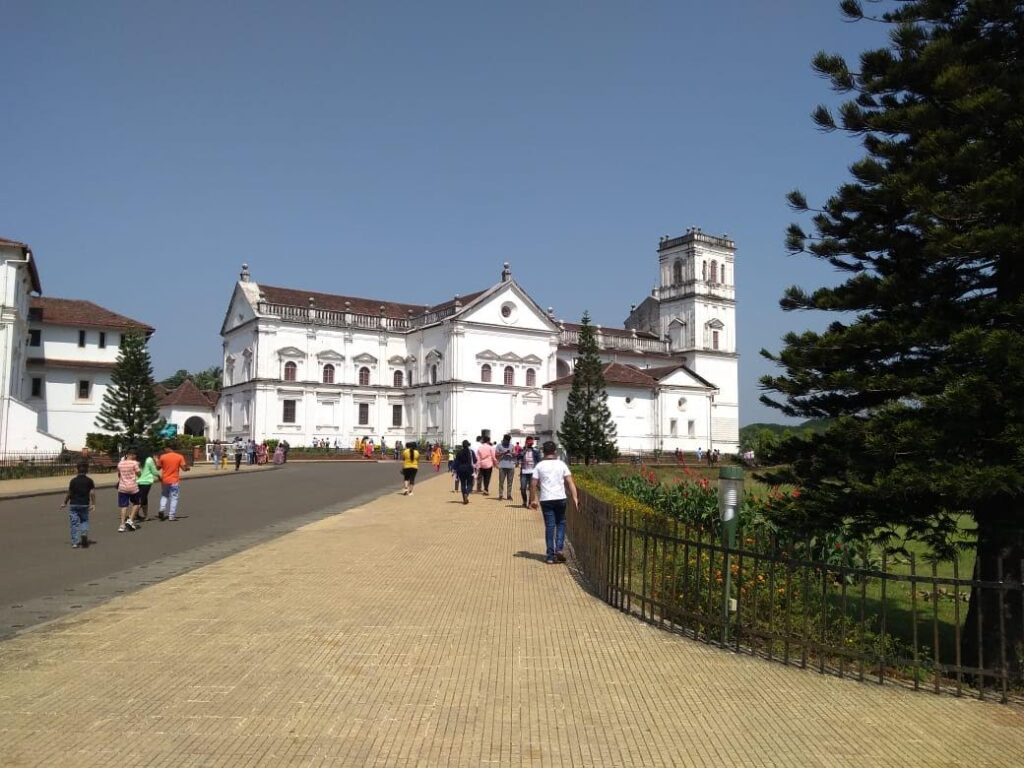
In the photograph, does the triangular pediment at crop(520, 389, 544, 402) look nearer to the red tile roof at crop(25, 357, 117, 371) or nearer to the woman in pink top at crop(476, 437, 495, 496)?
the red tile roof at crop(25, 357, 117, 371)

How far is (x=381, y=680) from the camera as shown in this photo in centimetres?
580

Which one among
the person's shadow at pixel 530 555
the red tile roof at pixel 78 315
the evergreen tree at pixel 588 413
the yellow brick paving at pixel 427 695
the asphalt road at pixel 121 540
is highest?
the red tile roof at pixel 78 315

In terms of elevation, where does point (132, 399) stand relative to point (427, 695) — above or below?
above

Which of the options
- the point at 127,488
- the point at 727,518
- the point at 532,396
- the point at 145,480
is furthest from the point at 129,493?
the point at 532,396

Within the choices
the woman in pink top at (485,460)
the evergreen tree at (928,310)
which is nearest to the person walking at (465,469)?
the woman in pink top at (485,460)

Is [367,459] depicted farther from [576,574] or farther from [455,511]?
[576,574]

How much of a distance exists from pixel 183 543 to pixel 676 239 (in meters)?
66.3

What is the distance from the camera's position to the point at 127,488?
15172 mm

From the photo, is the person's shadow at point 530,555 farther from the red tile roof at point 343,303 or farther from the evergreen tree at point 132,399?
the red tile roof at point 343,303

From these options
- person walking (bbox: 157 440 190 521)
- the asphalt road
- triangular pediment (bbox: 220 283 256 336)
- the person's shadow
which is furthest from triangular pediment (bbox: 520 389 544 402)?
the person's shadow

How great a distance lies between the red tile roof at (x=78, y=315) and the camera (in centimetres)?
5253

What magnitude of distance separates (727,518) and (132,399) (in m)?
43.0

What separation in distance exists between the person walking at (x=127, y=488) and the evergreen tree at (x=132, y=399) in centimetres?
3078

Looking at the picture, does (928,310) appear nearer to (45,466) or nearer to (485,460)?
(485,460)
